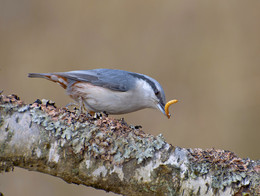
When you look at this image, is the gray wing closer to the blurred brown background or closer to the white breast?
the white breast

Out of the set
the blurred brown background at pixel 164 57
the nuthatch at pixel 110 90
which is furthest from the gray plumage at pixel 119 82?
the blurred brown background at pixel 164 57

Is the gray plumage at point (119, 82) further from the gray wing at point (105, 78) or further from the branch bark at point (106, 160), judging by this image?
the branch bark at point (106, 160)

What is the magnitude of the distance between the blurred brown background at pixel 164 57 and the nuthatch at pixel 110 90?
94cm

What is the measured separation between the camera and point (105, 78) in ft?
8.50

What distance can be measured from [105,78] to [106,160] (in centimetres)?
119

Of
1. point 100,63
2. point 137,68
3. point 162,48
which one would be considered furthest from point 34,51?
point 162,48

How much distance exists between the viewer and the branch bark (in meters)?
1.43

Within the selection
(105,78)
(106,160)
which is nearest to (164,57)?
(105,78)

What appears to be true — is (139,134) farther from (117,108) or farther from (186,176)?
(117,108)

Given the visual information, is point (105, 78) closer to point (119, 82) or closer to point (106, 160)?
point (119, 82)

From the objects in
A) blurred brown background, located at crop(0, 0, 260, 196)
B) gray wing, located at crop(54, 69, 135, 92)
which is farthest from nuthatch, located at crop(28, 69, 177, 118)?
blurred brown background, located at crop(0, 0, 260, 196)

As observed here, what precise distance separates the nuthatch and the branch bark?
0.94 m

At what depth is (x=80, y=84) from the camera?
8.28 ft

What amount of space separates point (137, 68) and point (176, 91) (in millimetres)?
452
